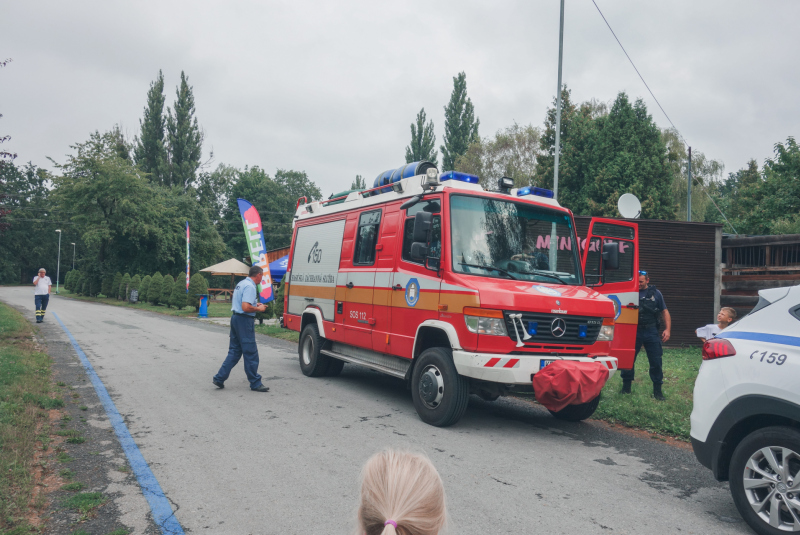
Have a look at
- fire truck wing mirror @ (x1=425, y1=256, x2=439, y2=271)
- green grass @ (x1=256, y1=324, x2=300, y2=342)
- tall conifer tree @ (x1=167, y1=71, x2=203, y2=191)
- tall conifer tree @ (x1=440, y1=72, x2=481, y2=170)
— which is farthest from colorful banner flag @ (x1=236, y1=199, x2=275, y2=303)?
tall conifer tree @ (x1=167, y1=71, x2=203, y2=191)

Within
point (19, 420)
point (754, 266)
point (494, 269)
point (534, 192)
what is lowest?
point (19, 420)

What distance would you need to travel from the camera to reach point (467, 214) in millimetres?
7004

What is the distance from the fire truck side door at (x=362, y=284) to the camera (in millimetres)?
8422

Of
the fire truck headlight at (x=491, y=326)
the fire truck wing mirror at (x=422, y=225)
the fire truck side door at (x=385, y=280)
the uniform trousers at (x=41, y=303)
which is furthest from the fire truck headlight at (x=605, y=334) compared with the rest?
the uniform trousers at (x=41, y=303)

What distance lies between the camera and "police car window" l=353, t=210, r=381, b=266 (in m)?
8.50

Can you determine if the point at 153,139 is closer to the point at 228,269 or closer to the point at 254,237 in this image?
the point at 228,269

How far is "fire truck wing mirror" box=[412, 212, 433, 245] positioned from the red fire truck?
12 mm

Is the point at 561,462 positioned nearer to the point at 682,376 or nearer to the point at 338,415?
the point at 338,415

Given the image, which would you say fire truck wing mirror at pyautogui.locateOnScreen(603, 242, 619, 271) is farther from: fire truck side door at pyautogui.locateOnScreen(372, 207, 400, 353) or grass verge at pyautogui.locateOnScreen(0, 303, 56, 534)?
grass verge at pyautogui.locateOnScreen(0, 303, 56, 534)

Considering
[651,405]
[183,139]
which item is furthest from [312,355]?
[183,139]

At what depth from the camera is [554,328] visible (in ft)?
20.9

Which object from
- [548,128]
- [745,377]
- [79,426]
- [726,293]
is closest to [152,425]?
[79,426]

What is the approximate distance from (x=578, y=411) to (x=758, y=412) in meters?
3.48

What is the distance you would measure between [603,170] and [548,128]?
659cm
